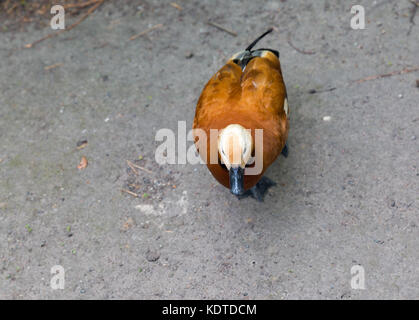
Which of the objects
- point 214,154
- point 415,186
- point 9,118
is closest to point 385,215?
point 415,186

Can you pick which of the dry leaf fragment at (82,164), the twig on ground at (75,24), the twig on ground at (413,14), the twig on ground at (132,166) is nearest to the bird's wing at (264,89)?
the twig on ground at (132,166)

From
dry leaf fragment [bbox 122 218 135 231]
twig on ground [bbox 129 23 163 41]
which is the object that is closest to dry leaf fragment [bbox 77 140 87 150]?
dry leaf fragment [bbox 122 218 135 231]

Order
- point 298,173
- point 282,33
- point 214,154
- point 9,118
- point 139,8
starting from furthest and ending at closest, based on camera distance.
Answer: point 139,8, point 282,33, point 9,118, point 298,173, point 214,154

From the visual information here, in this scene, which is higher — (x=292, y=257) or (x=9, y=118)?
(x=9, y=118)

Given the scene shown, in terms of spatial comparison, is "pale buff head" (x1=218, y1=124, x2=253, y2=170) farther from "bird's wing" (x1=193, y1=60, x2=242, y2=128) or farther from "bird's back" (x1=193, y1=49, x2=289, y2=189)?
"bird's wing" (x1=193, y1=60, x2=242, y2=128)

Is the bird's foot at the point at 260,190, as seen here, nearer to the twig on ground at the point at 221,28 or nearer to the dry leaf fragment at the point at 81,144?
the dry leaf fragment at the point at 81,144

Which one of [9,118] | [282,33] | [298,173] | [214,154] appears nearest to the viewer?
[214,154]

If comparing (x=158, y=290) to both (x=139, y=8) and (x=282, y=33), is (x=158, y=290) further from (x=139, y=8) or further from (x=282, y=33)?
(x=139, y=8)
